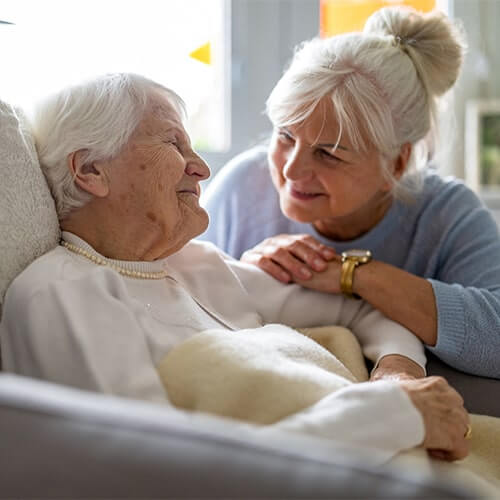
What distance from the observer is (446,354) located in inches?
66.9

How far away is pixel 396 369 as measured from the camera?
1.58 meters

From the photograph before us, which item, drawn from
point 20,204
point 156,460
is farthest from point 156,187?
point 156,460

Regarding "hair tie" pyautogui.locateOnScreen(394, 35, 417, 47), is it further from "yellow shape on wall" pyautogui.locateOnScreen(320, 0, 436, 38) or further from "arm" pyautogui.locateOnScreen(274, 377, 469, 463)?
"yellow shape on wall" pyautogui.locateOnScreen(320, 0, 436, 38)

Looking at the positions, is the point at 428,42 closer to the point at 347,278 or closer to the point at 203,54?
the point at 347,278

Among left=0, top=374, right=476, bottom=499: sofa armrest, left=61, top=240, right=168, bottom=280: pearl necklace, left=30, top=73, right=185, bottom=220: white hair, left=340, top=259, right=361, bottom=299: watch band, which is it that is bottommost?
left=340, top=259, right=361, bottom=299: watch band

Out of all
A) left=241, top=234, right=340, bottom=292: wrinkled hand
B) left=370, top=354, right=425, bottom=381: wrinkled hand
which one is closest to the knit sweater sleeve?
left=370, top=354, right=425, bottom=381: wrinkled hand

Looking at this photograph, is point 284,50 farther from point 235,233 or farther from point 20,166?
point 20,166

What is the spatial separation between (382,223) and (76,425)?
1.37 metres

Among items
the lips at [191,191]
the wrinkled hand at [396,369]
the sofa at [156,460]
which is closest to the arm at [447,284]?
the wrinkled hand at [396,369]

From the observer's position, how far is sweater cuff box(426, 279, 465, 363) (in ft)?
5.55

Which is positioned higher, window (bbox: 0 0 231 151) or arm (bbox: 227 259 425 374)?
window (bbox: 0 0 231 151)

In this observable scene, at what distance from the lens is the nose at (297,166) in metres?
1.88

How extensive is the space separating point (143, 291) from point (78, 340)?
292 millimetres

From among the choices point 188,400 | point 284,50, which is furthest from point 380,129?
point 284,50
